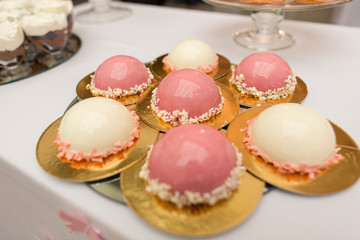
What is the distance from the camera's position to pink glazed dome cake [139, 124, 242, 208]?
21.5 inches

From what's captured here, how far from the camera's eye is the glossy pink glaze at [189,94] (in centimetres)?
77

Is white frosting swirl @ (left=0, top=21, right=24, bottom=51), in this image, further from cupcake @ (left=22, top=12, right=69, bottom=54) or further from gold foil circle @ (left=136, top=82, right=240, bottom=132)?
gold foil circle @ (left=136, top=82, right=240, bottom=132)

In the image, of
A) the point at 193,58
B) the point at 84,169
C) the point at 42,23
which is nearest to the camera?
the point at 84,169

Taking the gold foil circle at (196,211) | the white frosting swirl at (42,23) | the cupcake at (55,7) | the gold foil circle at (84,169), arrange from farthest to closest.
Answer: the cupcake at (55,7) < the white frosting swirl at (42,23) < the gold foil circle at (84,169) < the gold foil circle at (196,211)

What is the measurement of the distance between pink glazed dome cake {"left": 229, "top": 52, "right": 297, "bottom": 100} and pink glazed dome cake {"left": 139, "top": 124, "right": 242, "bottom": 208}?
1.15 feet

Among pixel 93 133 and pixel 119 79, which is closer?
pixel 93 133

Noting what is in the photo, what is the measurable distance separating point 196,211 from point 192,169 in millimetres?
84

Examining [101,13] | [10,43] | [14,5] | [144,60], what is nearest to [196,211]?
[144,60]

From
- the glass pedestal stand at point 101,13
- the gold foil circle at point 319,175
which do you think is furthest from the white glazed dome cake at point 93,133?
the glass pedestal stand at point 101,13

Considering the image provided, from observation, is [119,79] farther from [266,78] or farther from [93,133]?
[266,78]

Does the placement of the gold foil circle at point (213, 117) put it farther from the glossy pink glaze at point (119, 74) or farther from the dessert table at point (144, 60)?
the dessert table at point (144, 60)

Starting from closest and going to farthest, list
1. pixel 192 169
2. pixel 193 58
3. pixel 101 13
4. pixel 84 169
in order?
pixel 192 169, pixel 84 169, pixel 193 58, pixel 101 13

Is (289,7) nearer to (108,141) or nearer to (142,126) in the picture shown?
(142,126)

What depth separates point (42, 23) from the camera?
1118mm
